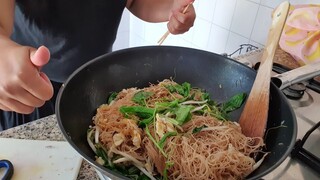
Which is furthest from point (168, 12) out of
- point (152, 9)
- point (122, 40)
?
point (122, 40)

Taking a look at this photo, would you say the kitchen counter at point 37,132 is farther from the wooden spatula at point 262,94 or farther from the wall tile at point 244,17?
the wall tile at point 244,17

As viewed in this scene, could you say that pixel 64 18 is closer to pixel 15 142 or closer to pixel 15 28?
pixel 15 28

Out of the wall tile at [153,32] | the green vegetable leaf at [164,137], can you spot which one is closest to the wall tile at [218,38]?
the wall tile at [153,32]

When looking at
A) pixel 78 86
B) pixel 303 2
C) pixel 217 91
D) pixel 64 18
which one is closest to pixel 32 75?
pixel 78 86

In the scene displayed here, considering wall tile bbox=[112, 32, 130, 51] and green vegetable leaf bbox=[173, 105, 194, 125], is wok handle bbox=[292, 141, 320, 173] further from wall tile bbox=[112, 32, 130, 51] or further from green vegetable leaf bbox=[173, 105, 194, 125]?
wall tile bbox=[112, 32, 130, 51]

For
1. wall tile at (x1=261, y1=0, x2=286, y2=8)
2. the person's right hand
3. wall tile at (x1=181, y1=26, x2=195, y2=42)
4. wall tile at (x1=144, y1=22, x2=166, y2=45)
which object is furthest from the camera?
wall tile at (x1=144, y1=22, x2=166, y2=45)

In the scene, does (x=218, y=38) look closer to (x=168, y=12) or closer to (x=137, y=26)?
(x=168, y=12)

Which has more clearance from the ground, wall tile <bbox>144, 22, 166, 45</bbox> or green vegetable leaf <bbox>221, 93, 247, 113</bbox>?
green vegetable leaf <bbox>221, 93, 247, 113</bbox>

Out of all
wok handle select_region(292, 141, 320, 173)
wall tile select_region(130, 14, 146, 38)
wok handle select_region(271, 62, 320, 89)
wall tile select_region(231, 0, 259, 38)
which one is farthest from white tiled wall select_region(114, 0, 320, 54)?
wok handle select_region(292, 141, 320, 173)
